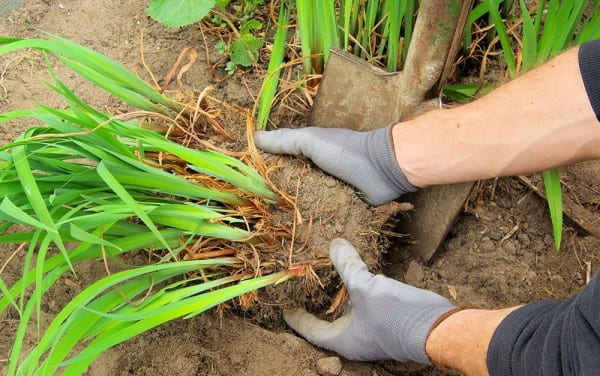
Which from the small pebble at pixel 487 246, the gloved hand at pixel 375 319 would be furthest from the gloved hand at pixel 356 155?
the small pebble at pixel 487 246

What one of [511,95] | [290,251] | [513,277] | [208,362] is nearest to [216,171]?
[290,251]

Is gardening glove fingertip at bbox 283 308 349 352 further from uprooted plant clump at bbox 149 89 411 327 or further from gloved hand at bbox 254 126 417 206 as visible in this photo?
gloved hand at bbox 254 126 417 206

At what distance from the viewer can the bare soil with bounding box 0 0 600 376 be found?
1311 mm

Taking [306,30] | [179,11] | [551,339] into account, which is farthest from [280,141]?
[551,339]

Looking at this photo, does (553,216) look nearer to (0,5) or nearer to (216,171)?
(216,171)

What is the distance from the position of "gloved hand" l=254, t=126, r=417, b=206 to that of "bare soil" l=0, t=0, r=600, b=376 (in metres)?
0.04

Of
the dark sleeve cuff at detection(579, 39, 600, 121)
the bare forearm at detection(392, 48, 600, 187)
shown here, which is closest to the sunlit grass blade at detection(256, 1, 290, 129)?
the bare forearm at detection(392, 48, 600, 187)

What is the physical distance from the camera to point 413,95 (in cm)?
138

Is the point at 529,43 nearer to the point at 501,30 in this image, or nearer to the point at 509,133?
the point at 501,30

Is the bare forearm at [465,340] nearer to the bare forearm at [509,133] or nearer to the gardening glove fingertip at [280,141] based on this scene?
the bare forearm at [509,133]

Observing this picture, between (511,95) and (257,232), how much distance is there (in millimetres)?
652

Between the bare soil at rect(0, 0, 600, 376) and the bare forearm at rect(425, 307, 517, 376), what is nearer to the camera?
the bare forearm at rect(425, 307, 517, 376)

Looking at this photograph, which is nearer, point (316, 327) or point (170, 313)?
point (170, 313)

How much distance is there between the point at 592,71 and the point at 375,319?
68cm
